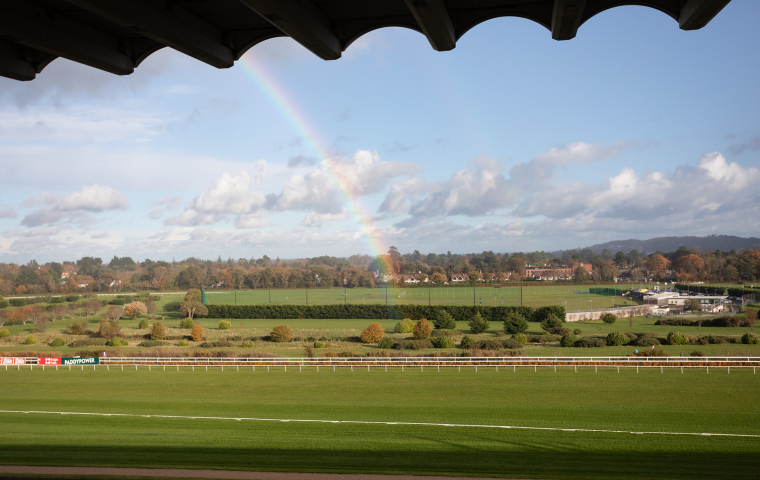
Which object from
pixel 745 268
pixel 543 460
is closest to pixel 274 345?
pixel 543 460

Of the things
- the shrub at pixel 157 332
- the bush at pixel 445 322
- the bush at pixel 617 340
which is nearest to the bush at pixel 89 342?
the shrub at pixel 157 332

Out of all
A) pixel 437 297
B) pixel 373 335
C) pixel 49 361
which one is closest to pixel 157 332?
pixel 49 361

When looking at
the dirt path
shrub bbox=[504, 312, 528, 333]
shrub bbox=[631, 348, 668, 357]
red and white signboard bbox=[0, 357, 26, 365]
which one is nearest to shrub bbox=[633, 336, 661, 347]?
shrub bbox=[631, 348, 668, 357]

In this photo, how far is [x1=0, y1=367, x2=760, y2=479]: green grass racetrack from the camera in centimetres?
980

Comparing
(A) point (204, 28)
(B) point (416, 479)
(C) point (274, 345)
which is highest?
(A) point (204, 28)

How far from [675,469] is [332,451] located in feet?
22.5

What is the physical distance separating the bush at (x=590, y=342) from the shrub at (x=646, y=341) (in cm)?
183

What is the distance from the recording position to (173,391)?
766 inches

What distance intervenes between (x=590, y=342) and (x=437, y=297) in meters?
51.8

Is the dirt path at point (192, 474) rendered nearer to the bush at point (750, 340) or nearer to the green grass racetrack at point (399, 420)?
the green grass racetrack at point (399, 420)

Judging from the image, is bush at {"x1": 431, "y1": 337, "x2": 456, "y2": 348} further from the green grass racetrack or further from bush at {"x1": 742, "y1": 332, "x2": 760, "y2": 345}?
bush at {"x1": 742, "y1": 332, "x2": 760, "y2": 345}

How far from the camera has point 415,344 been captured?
32.2 metres

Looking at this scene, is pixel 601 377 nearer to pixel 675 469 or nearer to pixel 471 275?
pixel 675 469

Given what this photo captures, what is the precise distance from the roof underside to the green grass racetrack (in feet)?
26.3
